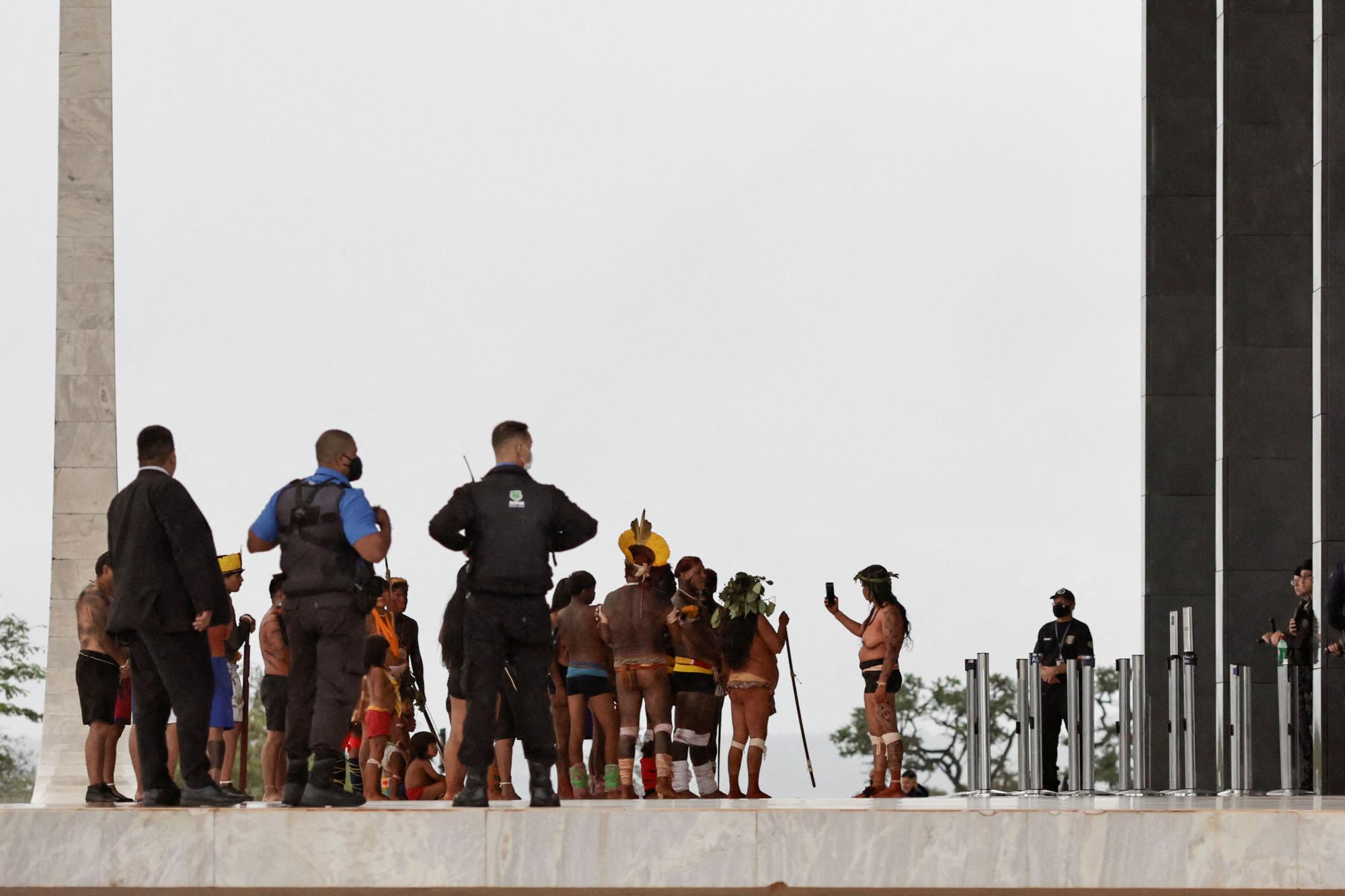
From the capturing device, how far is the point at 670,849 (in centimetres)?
1034

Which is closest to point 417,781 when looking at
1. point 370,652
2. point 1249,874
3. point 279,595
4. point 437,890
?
point 370,652

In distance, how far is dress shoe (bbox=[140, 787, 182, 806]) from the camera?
10.9 metres

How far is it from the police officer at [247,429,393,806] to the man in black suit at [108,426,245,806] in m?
0.37

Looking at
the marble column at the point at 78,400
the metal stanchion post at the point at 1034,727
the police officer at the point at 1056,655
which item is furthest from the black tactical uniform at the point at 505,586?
the marble column at the point at 78,400

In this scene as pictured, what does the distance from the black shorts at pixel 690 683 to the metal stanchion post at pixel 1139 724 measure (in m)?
3.37

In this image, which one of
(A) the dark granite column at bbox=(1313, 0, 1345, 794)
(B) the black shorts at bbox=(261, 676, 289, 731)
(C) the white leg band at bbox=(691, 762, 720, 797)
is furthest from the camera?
(A) the dark granite column at bbox=(1313, 0, 1345, 794)

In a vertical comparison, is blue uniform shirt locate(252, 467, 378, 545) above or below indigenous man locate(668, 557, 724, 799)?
above

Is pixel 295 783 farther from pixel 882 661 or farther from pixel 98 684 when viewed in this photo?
pixel 882 661

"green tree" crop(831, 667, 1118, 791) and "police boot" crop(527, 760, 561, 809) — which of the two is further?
"green tree" crop(831, 667, 1118, 791)

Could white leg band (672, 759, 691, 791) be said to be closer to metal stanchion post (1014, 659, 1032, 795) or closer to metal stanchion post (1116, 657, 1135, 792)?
metal stanchion post (1014, 659, 1032, 795)

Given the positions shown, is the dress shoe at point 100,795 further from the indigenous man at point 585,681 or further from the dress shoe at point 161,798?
the indigenous man at point 585,681

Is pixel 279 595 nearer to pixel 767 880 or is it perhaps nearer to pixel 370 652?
pixel 370 652

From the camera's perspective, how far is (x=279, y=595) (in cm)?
1441

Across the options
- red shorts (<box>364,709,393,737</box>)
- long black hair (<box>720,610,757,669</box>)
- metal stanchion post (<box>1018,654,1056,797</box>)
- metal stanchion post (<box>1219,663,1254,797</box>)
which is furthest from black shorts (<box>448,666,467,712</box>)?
metal stanchion post (<box>1219,663,1254,797</box>)
